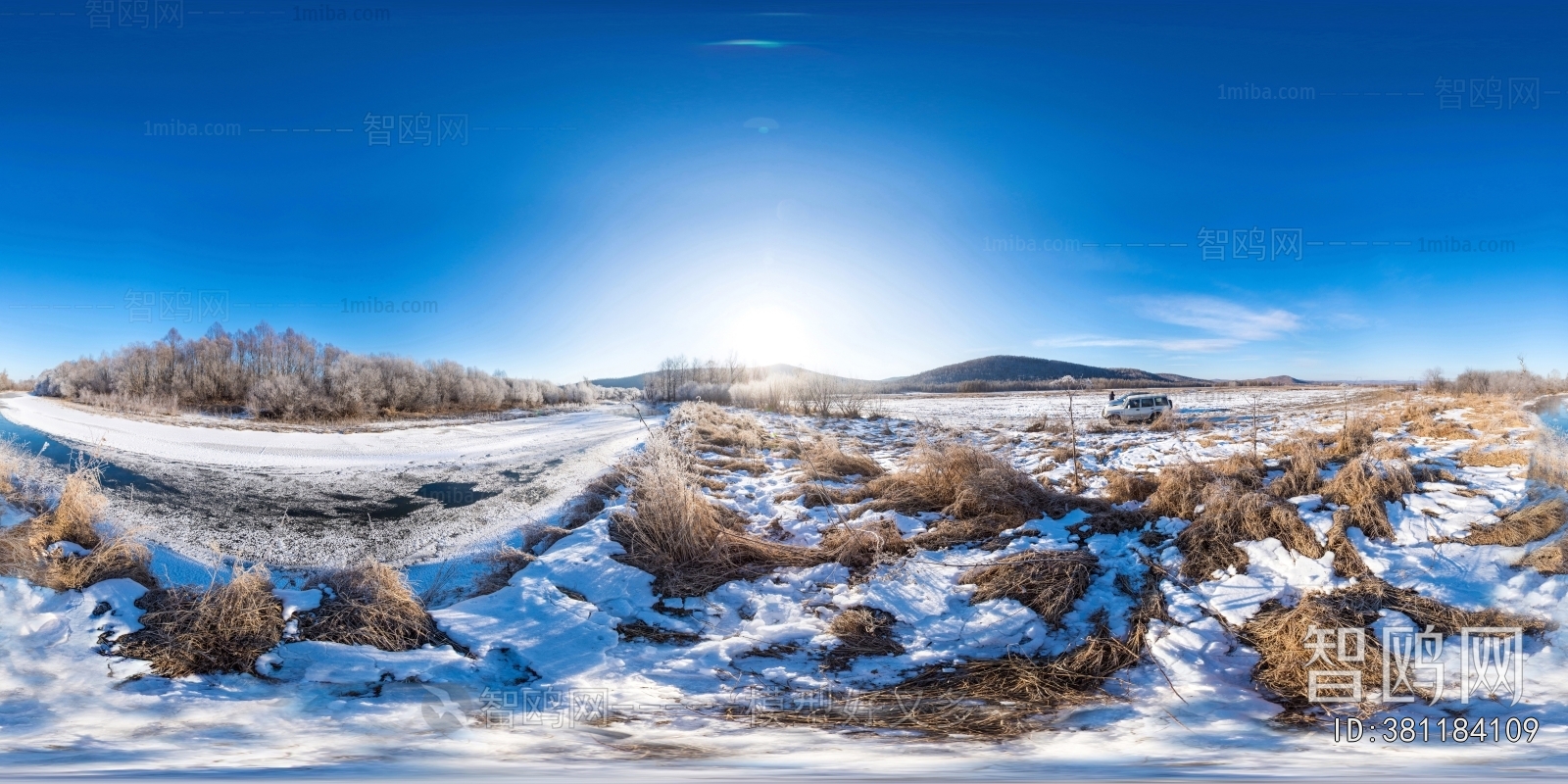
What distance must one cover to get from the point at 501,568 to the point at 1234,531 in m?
5.17

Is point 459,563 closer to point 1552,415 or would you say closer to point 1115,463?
point 1115,463

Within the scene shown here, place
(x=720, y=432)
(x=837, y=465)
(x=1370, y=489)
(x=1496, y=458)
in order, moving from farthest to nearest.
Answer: (x=720, y=432) < (x=837, y=465) < (x=1496, y=458) < (x=1370, y=489)

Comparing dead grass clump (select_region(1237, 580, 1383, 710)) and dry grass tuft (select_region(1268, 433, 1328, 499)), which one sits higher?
dry grass tuft (select_region(1268, 433, 1328, 499))

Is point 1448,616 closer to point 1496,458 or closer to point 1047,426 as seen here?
point 1496,458

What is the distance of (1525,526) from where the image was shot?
341 centimetres

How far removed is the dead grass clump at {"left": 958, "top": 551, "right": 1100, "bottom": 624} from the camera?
11.5 feet

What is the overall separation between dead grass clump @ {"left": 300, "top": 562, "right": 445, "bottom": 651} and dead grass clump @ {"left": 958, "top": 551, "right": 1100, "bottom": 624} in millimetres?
3298

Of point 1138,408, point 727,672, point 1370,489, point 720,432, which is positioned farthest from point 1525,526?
point 1138,408

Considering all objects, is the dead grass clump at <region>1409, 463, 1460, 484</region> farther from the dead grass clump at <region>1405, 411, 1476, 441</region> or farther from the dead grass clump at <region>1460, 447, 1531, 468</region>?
the dead grass clump at <region>1405, 411, 1476, 441</region>

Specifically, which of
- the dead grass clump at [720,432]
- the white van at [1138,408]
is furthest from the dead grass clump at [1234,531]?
the white van at [1138,408]

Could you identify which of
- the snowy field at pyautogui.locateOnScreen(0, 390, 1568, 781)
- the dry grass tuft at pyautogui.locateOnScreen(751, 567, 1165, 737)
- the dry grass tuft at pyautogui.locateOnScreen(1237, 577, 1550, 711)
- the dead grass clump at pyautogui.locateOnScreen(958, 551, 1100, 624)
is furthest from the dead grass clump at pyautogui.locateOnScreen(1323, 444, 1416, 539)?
the dry grass tuft at pyautogui.locateOnScreen(751, 567, 1165, 737)

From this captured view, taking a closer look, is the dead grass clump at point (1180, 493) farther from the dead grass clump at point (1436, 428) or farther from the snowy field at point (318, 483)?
the snowy field at point (318, 483)

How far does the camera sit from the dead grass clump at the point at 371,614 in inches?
121

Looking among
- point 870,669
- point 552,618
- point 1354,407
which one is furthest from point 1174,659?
point 1354,407
